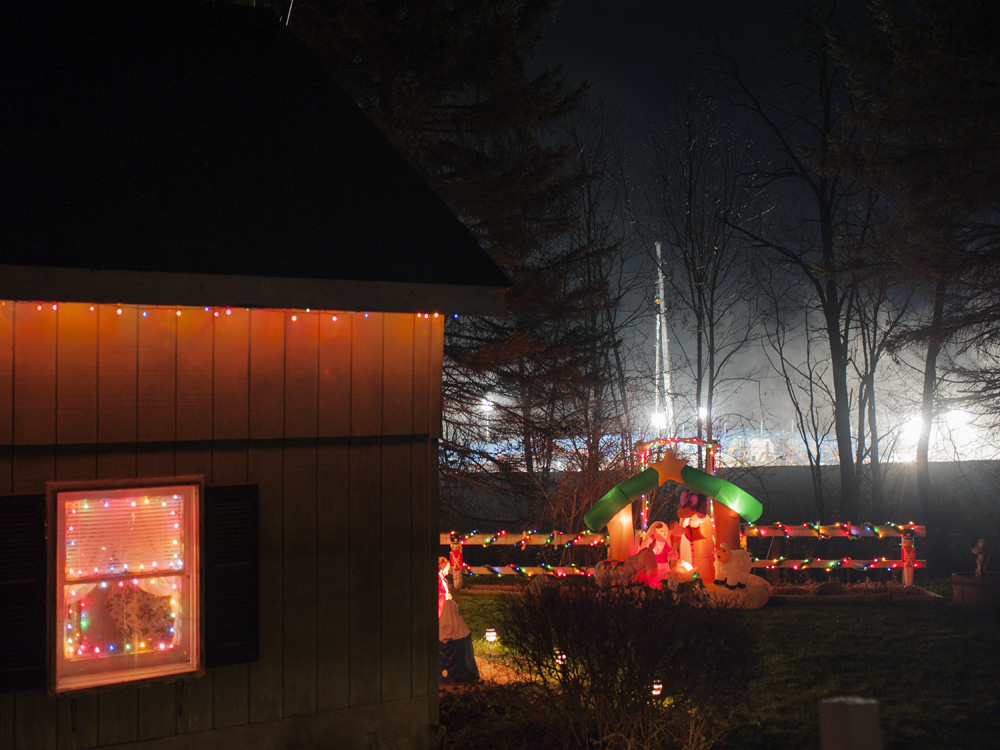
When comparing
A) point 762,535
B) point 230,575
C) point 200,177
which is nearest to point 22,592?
point 230,575

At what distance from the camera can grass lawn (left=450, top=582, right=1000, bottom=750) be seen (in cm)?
650

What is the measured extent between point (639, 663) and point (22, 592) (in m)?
3.85

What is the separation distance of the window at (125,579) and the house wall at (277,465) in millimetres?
133

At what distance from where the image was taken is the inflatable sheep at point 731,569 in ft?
38.0

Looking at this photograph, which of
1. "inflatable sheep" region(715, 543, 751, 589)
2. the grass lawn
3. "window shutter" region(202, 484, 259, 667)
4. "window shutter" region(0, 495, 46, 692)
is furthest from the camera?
"inflatable sheep" region(715, 543, 751, 589)

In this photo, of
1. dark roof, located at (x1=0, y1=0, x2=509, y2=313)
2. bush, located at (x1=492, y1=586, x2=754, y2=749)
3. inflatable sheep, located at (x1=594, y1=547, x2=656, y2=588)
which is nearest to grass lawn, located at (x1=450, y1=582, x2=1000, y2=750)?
bush, located at (x1=492, y1=586, x2=754, y2=749)

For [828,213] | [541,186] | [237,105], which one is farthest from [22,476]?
[828,213]

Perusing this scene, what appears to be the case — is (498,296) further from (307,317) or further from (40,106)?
(40,106)

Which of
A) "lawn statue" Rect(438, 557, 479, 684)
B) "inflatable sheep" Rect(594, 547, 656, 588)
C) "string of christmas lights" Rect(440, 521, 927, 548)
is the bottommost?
"lawn statue" Rect(438, 557, 479, 684)

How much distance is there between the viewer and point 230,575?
17.1 ft

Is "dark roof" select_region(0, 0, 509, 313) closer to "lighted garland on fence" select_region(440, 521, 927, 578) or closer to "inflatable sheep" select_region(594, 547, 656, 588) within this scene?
"inflatable sheep" select_region(594, 547, 656, 588)

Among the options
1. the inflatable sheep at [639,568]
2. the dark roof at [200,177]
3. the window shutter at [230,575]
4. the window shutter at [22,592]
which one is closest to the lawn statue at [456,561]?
the inflatable sheep at [639,568]

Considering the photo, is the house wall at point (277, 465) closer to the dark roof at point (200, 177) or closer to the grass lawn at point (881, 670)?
the dark roof at point (200, 177)

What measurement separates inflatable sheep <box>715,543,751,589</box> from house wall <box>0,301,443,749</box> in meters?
6.76
